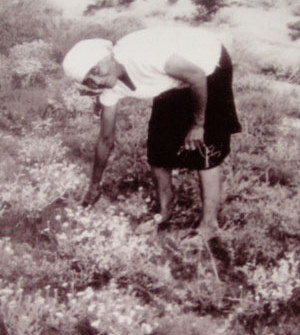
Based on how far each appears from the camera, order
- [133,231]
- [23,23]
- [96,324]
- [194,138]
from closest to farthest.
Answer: [96,324], [194,138], [133,231], [23,23]

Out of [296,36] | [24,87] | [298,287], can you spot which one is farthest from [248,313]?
[296,36]

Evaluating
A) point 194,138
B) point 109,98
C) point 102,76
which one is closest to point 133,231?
point 194,138

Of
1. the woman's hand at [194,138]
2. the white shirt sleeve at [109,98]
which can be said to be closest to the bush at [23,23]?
the white shirt sleeve at [109,98]

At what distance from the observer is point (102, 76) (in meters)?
3.42

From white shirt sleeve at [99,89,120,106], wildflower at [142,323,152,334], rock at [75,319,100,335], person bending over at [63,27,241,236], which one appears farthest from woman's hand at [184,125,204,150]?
rock at [75,319,100,335]

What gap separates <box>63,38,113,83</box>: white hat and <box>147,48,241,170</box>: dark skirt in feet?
2.02

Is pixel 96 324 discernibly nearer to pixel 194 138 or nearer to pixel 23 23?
pixel 194 138

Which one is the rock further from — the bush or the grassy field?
the bush

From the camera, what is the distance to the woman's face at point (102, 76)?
3.37 metres

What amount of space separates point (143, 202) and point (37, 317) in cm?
156

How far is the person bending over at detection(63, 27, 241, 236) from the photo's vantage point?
3330mm

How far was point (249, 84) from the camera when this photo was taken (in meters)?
6.28

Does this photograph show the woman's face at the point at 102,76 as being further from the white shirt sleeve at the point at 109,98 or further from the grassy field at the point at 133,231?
the grassy field at the point at 133,231

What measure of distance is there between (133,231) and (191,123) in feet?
3.69
